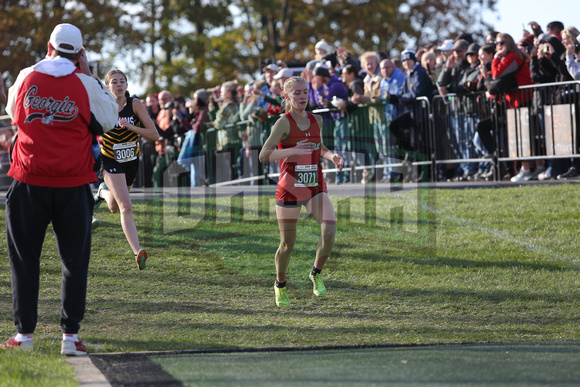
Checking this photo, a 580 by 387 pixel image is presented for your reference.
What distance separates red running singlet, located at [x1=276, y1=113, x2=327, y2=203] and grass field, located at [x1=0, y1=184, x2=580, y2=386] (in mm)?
1166

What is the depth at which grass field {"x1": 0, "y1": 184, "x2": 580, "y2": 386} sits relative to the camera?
22.7 ft

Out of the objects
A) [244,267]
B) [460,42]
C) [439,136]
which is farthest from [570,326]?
[460,42]

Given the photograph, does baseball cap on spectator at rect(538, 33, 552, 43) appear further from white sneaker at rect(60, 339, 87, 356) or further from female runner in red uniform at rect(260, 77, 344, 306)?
white sneaker at rect(60, 339, 87, 356)

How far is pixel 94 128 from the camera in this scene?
599 cm

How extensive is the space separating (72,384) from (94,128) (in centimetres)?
204

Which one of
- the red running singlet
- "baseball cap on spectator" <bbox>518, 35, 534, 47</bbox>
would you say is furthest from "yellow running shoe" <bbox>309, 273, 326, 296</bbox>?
"baseball cap on spectator" <bbox>518, 35, 534, 47</bbox>

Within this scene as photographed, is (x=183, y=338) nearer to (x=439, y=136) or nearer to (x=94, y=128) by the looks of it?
(x=94, y=128)

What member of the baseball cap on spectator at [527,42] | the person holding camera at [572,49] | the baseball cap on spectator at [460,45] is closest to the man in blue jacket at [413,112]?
the baseball cap on spectator at [460,45]

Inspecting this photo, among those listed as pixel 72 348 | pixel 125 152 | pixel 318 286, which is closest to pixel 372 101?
pixel 125 152

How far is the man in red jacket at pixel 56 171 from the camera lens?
18.7 ft

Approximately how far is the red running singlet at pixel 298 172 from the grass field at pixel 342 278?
117cm

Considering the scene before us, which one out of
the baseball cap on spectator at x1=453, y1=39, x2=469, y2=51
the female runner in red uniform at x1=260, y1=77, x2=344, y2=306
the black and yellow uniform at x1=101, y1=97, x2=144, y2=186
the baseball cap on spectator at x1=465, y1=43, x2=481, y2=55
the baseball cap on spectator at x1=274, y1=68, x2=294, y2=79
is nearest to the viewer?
the female runner in red uniform at x1=260, y1=77, x2=344, y2=306

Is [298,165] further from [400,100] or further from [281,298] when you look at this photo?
[400,100]

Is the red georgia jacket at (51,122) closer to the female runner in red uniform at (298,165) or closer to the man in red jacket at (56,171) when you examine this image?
the man in red jacket at (56,171)
